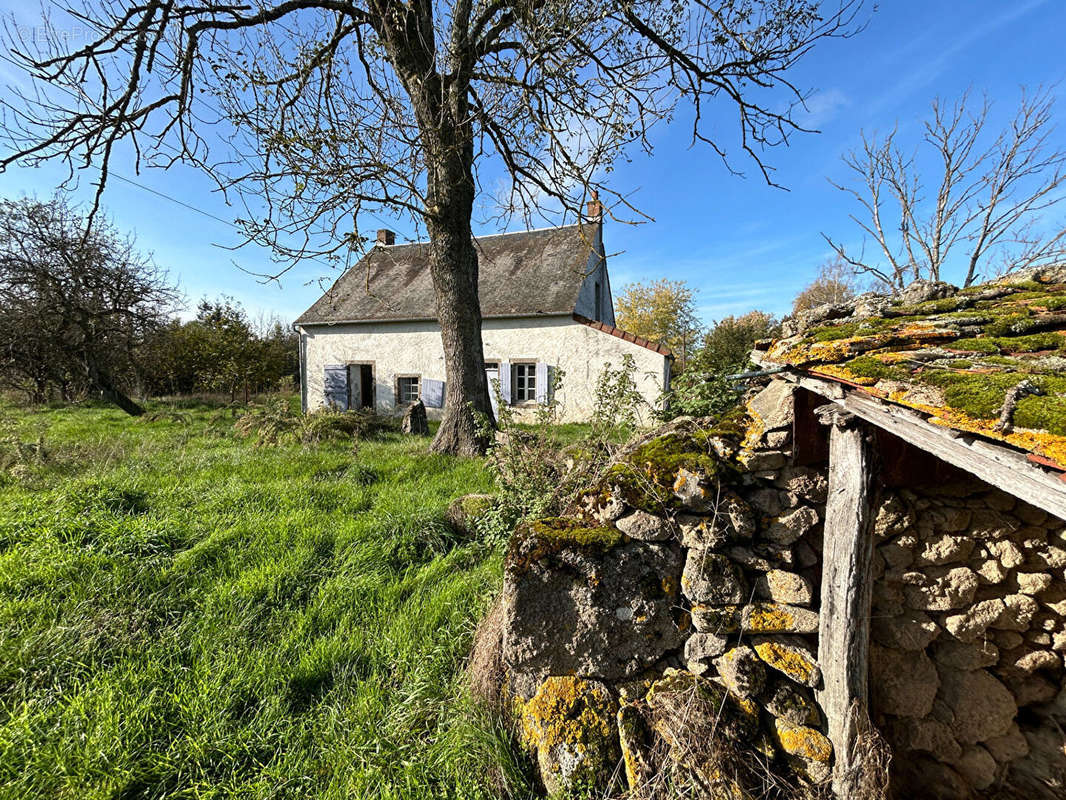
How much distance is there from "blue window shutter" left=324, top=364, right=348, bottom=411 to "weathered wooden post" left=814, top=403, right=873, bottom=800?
14834 mm

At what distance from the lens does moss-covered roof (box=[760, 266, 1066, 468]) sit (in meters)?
1.10

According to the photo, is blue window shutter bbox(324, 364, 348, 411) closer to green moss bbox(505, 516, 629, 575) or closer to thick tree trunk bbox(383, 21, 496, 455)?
thick tree trunk bbox(383, 21, 496, 455)

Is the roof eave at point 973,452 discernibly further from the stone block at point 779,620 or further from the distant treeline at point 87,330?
the distant treeline at point 87,330

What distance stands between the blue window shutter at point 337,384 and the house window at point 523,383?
6413 millimetres

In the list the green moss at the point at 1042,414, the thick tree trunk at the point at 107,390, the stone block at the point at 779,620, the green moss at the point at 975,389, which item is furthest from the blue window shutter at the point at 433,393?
the green moss at the point at 1042,414

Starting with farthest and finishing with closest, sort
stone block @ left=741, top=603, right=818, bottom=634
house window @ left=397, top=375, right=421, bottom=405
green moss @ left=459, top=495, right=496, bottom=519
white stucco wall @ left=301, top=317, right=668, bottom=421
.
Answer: house window @ left=397, top=375, right=421, bottom=405 → white stucco wall @ left=301, top=317, right=668, bottom=421 → green moss @ left=459, top=495, right=496, bottom=519 → stone block @ left=741, top=603, right=818, bottom=634

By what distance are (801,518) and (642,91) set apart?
4238mm

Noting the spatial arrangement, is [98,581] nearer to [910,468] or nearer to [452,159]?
[910,468]

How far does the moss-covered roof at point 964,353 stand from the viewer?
1.10 metres

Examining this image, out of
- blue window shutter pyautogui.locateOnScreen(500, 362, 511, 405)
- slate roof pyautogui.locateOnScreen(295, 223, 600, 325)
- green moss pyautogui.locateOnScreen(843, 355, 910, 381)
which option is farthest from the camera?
blue window shutter pyautogui.locateOnScreen(500, 362, 511, 405)

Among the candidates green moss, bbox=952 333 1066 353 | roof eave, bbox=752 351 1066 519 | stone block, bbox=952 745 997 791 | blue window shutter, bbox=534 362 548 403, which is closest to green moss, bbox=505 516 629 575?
roof eave, bbox=752 351 1066 519

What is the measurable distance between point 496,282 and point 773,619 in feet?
43.4

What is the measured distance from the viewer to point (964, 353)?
5.38ft

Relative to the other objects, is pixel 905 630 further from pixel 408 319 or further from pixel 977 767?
pixel 408 319
